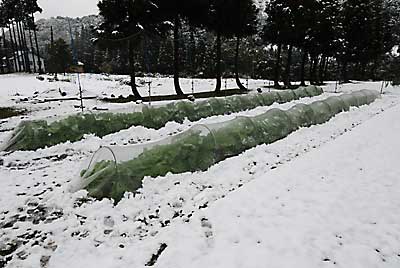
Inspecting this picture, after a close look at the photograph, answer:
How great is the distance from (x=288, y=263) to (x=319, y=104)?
887 centimetres

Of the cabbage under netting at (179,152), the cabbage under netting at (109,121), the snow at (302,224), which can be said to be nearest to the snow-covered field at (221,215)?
the snow at (302,224)

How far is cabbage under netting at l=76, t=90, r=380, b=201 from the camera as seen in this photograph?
4684mm

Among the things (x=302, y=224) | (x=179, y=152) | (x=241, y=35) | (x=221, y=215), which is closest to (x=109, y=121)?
(x=179, y=152)

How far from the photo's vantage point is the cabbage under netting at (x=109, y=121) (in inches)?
291

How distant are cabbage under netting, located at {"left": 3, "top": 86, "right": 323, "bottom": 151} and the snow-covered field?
70 centimetres

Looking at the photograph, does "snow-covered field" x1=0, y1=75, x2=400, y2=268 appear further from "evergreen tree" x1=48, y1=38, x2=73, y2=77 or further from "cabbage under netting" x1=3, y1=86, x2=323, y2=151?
"evergreen tree" x1=48, y1=38, x2=73, y2=77

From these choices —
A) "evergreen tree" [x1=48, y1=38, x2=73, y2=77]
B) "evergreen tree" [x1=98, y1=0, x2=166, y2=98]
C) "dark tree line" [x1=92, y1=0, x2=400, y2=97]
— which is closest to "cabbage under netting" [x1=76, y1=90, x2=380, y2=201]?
"dark tree line" [x1=92, y1=0, x2=400, y2=97]

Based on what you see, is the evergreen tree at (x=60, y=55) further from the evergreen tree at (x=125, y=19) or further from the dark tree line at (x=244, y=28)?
the evergreen tree at (x=125, y=19)

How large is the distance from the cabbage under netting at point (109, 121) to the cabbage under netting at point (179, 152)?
3.13m

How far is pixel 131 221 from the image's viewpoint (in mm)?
4090

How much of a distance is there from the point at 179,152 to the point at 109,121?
13.1 feet

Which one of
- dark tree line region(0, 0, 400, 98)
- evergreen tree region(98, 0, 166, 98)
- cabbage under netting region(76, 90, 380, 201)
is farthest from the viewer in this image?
dark tree line region(0, 0, 400, 98)

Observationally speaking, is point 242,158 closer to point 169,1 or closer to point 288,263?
point 288,263

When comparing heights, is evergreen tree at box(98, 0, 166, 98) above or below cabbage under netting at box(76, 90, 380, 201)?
above
